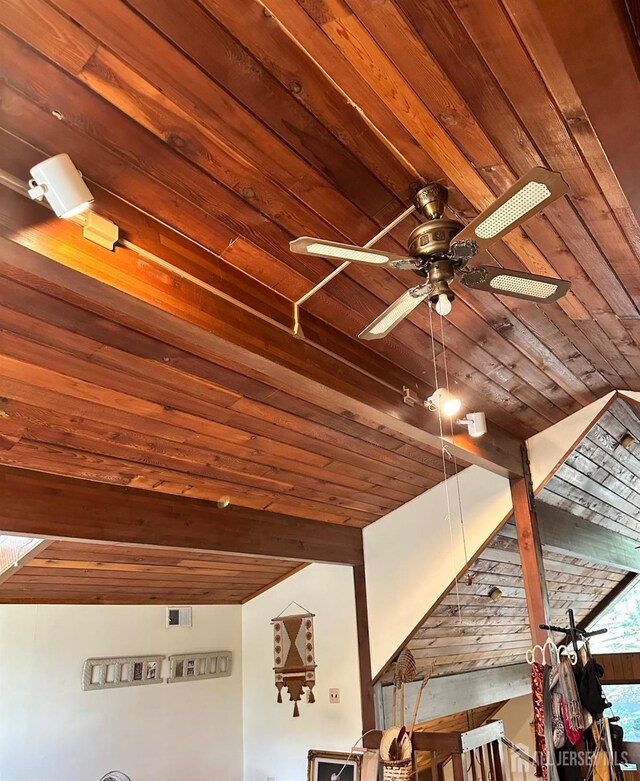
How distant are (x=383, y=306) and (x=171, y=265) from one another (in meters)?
1.03

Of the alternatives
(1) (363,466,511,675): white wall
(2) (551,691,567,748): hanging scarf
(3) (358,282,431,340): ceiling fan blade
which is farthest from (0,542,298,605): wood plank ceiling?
(3) (358,282,431,340): ceiling fan blade

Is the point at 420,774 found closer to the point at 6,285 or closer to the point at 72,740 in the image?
the point at 72,740

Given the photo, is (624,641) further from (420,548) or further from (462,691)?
(420,548)

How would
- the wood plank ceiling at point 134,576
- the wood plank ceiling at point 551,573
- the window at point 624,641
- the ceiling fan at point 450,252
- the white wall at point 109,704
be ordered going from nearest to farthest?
1. the ceiling fan at point 450,252
2. the wood plank ceiling at point 551,573
3. the wood plank ceiling at point 134,576
4. the white wall at point 109,704
5. the window at point 624,641

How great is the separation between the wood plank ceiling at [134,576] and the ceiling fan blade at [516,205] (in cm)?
369

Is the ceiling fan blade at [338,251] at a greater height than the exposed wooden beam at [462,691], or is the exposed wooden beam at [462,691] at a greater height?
the ceiling fan blade at [338,251]

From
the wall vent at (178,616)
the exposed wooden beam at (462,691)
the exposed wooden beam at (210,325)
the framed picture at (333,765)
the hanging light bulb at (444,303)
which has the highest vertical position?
the exposed wooden beam at (210,325)

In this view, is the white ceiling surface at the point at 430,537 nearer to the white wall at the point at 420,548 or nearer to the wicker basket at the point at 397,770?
the white wall at the point at 420,548

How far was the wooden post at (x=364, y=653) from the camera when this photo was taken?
5.32 metres

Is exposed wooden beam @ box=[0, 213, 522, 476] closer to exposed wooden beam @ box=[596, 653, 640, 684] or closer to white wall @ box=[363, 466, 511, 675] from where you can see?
white wall @ box=[363, 466, 511, 675]

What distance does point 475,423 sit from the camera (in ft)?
11.6

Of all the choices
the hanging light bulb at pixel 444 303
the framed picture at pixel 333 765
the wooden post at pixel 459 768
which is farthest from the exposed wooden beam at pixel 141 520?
the hanging light bulb at pixel 444 303

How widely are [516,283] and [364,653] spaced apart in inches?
172

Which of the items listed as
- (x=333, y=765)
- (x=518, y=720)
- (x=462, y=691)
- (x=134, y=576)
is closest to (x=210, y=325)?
(x=333, y=765)
